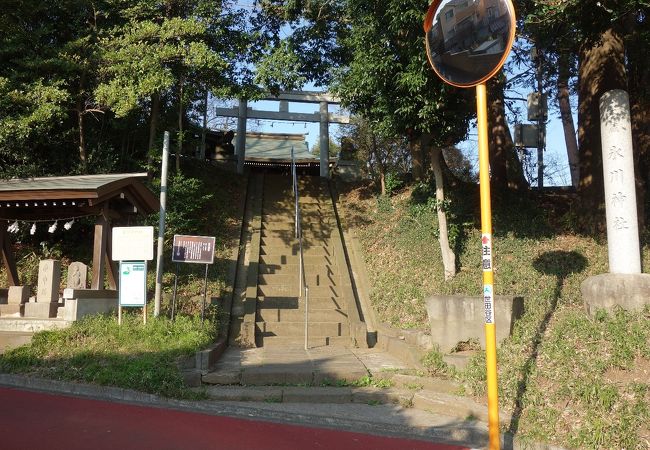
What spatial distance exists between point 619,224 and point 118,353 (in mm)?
7960

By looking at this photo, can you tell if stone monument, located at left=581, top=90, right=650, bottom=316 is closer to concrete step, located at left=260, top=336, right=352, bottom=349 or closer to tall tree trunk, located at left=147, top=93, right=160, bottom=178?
concrete step, located at left=260, top=336, right=352, bottom=349

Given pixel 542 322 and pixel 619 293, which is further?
pixel 542 322

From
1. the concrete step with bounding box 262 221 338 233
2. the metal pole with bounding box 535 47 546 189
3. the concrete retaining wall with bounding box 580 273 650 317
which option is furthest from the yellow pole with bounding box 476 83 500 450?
the metal pole with bounding box 535 47 546 189

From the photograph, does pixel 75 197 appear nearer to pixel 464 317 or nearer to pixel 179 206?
pixel 179 206

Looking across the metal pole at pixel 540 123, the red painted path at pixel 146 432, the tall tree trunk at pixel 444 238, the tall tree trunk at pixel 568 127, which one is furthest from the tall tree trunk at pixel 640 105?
the red painted path at pixel 146 432

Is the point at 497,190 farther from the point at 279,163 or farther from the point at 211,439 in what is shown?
the point at 279,163

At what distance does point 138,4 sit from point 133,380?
31.7 feet

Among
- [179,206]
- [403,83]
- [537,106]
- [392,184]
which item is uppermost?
[537,106]

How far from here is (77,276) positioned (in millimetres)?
11375

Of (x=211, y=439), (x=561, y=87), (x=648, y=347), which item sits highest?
(x=561, y=87)

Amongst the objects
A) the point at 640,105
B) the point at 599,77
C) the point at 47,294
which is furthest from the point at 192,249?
the point at 640,105

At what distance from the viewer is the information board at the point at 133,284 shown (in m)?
9.43

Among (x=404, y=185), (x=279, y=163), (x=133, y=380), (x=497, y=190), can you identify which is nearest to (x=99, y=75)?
(x=133, y=380)

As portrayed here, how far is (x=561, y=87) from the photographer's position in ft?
58.9
